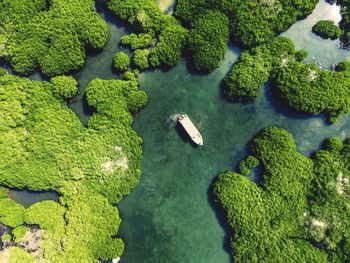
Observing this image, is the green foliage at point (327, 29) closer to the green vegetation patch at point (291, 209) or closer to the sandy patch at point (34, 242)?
the green vegetation patch at point (291, 209)

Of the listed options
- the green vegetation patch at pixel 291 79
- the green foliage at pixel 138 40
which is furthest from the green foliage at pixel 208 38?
the green foliage at pixel 138 40

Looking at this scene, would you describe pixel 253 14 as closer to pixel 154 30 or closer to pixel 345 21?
pixel 345 21

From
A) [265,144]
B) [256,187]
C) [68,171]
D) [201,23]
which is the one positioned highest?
[201,23]

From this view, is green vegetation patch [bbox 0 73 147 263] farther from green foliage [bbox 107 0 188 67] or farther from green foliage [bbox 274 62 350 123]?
green foliage [bbox 274 62 350 123]

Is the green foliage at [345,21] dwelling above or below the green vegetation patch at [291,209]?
above

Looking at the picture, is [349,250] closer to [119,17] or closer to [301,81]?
[301,81]

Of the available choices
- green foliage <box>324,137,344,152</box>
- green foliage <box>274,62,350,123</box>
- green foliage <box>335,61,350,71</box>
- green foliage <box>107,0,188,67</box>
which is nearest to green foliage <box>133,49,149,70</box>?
green foliage <box>107,0,188,67</box>

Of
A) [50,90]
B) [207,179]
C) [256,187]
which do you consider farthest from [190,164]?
[50,90]
